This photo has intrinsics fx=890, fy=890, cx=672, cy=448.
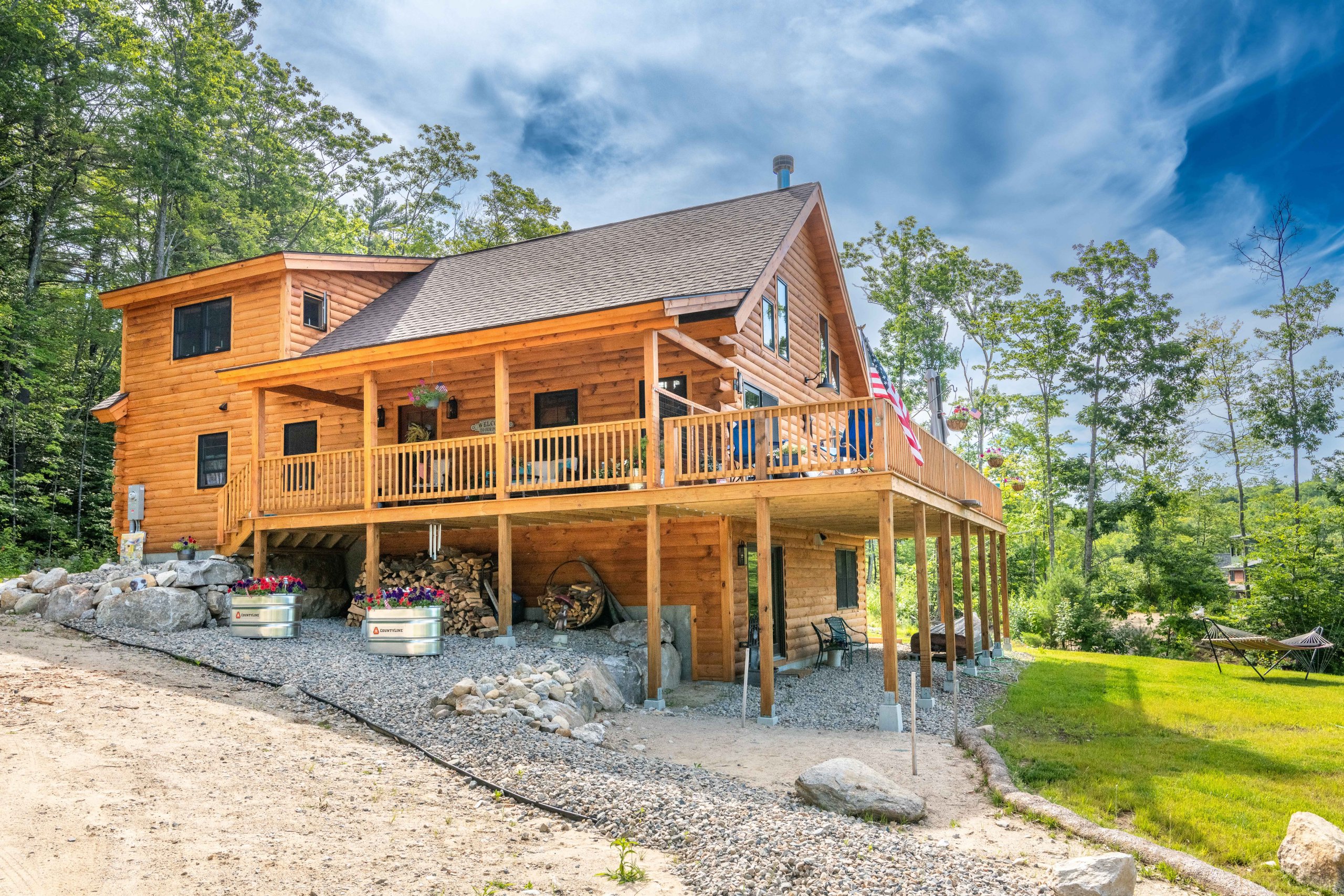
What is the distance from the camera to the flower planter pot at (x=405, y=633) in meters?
11.6

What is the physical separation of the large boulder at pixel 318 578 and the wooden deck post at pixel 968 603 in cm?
1101

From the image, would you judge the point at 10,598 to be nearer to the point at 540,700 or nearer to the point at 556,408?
the point at 556,408

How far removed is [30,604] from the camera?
13523mm

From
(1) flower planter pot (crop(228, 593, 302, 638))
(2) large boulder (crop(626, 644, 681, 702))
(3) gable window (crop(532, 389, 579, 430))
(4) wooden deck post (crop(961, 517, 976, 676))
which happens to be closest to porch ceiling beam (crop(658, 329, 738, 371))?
(3) gable window (crop(532, 389, 579, 430))

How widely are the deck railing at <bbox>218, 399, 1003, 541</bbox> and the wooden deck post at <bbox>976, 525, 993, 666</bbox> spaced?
106 cm

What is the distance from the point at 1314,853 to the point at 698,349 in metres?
9.27

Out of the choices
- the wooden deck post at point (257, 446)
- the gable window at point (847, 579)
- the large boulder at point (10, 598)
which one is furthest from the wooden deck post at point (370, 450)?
the gable window at point (847, 579)

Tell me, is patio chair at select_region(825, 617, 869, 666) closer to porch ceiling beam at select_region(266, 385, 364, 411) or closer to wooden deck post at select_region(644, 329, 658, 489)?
wooden deck post at select_region(644, 329, 658, 489)

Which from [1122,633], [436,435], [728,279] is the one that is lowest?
[1122,633]

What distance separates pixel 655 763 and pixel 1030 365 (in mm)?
25291

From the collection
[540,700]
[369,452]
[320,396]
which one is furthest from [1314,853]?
[320,396]

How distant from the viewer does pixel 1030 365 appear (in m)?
29.5

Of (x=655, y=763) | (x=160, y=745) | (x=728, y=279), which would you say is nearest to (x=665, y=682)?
(x=655, y=763)

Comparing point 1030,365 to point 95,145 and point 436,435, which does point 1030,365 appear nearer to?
point 436,435
